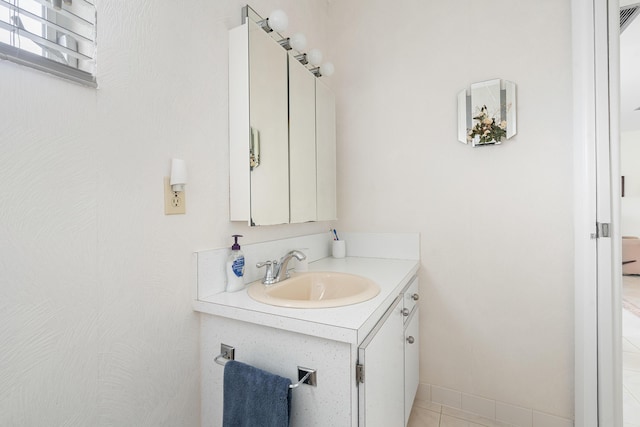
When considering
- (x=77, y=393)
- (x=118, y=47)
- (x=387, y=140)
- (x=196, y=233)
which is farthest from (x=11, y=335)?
(x=387, y=140)

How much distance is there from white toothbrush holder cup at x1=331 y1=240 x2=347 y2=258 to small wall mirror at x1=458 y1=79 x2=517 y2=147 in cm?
92

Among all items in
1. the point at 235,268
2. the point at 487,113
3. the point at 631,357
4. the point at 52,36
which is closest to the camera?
the point at 52,36

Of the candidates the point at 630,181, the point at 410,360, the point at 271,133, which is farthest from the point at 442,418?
the point at 271,133

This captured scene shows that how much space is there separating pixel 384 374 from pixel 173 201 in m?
0.94

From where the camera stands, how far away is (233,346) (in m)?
0.99

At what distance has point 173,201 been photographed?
978mm

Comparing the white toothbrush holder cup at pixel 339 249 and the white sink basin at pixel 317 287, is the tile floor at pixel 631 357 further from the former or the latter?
the white toothbrush holder cup at pixel 339 249

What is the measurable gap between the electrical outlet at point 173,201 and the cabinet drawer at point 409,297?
1005 mm

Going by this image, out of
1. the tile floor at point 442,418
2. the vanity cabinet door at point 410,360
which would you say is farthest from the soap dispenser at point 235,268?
the tile floor at point 442,418

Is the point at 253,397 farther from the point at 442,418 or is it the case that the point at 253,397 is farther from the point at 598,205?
the point at 598,205

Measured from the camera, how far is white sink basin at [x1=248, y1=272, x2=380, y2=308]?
3.90ft

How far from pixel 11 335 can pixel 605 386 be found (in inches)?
81.2

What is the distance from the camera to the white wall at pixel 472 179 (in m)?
1.51

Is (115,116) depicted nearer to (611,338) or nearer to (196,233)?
(196,233)
